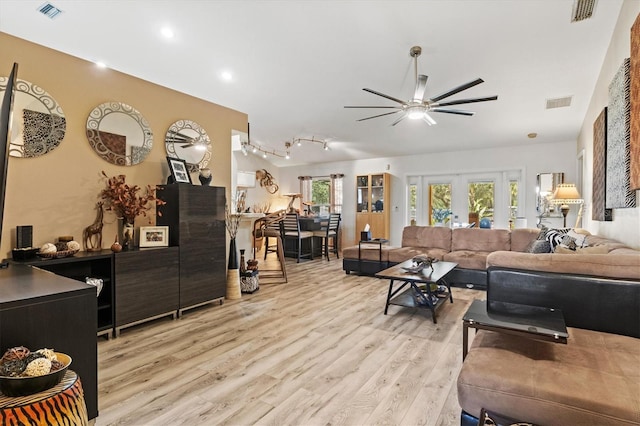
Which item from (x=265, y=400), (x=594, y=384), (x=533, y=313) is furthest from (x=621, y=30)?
(x=265, y=400)

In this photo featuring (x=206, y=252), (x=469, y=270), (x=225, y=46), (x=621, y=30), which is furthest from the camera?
(x=469, y=270)

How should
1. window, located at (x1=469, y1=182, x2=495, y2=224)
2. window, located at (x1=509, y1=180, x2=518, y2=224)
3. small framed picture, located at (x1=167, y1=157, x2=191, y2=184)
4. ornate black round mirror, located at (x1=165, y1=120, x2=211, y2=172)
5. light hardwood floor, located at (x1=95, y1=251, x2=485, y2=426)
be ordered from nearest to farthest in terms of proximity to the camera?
1. light hardwood floor, located at (x1=95, y1=251, x2=485, y2=426)
2. small framed picture, located at (x1=167, y1=157, x2=191, y2=184)
3. ornate black round mirror, located at (x1=165, y1=120, x2=211, y2=172)
4. window, located at (x1=509, y1=180, x2=518, y2=224)
5. window, located at (x1=469, y1=182, x2=495, y2=224)

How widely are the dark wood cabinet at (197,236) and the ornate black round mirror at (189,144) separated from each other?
534mm

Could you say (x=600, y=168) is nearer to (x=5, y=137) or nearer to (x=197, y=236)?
(x=197, y=236)

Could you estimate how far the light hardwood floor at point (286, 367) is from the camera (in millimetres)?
1872

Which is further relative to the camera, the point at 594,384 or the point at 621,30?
the point at 621,30

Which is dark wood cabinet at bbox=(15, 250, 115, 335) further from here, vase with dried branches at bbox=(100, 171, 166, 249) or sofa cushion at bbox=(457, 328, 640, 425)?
sofa cushion at bbox=(457, 328, 640, 425)

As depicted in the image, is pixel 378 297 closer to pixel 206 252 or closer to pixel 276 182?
pixel 206 252

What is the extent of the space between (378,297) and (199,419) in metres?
2.84

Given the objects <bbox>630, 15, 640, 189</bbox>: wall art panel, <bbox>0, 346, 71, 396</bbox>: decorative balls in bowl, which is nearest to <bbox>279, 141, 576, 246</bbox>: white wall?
<bbox>630, 15, 640, 189</bbox>: wall art panel

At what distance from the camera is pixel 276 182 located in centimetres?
960

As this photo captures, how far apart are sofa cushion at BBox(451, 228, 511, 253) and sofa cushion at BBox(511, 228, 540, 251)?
0.22 ft

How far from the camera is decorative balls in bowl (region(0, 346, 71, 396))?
42.5 inches

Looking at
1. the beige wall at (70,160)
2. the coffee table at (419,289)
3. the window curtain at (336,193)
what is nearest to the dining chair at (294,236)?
the window curtain at (336,193)
